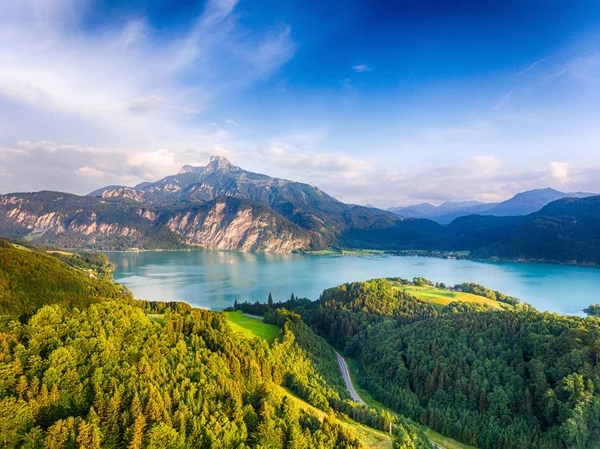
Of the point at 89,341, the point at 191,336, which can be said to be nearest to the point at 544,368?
the point at 191,336

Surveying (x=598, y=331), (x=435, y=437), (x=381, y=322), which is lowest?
(x=435, y=437)

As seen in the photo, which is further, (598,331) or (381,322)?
(381,322)

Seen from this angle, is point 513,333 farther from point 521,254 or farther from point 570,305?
point 521,254

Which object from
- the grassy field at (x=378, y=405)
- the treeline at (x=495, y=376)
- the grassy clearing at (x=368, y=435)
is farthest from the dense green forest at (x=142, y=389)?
the treeline at (x=495, y=376)

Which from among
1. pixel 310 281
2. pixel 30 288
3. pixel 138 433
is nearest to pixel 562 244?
pixel 310 281

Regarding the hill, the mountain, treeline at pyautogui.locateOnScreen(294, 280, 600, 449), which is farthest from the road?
the mountain

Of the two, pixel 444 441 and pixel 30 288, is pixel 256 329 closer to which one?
pixel 444 441

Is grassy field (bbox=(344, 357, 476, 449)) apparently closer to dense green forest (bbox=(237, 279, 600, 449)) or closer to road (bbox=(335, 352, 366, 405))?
road (bbox=(335, 352, 366, 405))
